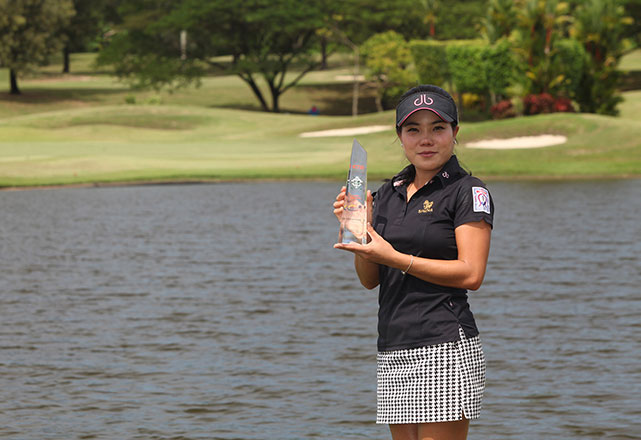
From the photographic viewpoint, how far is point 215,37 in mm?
80000

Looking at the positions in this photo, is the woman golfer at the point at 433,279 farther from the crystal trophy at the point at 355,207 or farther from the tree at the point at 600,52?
the tree at the point at 600,52

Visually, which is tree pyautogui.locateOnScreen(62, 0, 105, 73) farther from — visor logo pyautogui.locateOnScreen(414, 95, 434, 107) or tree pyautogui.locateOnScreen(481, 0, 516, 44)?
visor logo pyautogui.locateOnScreen(414, 95, 434, 107)

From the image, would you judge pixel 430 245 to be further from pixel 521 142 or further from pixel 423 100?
pixel 521 142

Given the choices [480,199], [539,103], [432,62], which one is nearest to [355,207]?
[480,199]

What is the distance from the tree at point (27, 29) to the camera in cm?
7719

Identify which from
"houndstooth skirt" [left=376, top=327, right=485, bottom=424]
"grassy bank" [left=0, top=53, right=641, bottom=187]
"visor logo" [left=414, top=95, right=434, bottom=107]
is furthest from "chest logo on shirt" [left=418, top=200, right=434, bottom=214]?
"grassy bank" [left=0, top=53, right=641, bottom=187]

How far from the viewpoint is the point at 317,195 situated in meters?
30.5

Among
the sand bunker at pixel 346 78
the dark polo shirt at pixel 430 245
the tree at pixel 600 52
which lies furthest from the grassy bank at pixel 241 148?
the sand bunker at pixel 346 78

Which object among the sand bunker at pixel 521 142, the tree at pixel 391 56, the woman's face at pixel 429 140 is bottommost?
the sand bunker at pixel 521 142

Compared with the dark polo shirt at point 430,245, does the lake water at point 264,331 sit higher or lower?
lower

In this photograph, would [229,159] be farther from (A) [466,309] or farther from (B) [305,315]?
(A) [466,309]

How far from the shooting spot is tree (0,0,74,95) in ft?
253

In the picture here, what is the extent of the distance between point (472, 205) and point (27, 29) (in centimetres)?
7777

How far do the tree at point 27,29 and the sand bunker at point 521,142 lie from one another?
43.1 meters
